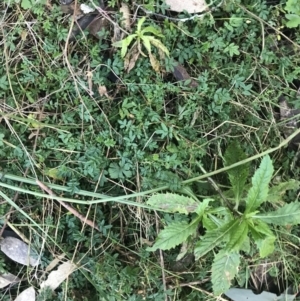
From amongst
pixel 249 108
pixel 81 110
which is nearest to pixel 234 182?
pixel 249 108

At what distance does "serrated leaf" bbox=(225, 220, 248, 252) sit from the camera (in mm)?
1498

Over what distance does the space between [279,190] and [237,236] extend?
0.26m

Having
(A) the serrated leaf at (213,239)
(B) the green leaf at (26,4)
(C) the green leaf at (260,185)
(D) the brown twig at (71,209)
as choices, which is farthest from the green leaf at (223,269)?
(B) the green leaf at (26,4)

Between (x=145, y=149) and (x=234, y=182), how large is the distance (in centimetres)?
33

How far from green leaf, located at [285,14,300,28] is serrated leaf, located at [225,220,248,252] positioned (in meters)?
0.71

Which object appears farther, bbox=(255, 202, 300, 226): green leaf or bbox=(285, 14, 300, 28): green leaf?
bbox=(285, 14, 300, 28): green leaf

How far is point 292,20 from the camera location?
5.63 feet

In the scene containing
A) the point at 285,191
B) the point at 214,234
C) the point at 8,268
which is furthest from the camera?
the point at 8,268

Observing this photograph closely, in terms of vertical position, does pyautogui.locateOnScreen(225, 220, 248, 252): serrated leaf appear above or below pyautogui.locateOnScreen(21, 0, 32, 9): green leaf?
below

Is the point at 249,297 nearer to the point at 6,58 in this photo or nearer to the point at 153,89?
the point at 153,89

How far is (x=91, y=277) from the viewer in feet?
5.70

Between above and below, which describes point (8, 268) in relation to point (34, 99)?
below

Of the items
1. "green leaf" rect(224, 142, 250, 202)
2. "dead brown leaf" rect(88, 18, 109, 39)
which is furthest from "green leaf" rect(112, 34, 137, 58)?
"green leaf" rect(224, 142, 250, 202)

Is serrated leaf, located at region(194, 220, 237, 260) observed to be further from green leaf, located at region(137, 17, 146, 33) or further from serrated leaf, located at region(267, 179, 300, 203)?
green leaf, located at region(137, 17, 146, 33)
